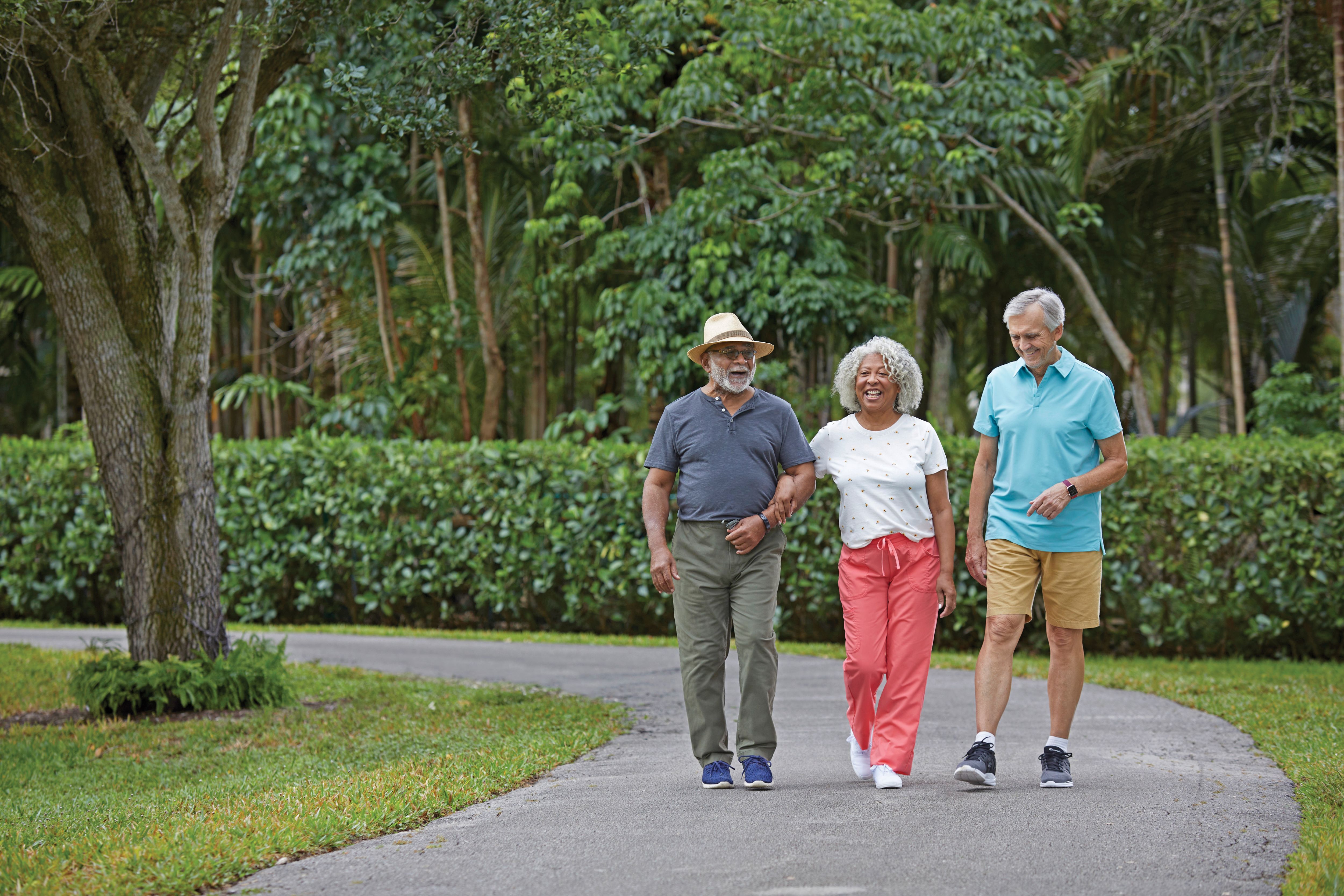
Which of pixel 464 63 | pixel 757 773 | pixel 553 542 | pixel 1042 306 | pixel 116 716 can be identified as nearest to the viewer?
pixel 757 773

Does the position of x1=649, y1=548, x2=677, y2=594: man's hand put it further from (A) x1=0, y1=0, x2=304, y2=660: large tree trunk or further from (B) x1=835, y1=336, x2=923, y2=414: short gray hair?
(A) x1=0, y1=0, x2=304, y2=660: large tree trunk

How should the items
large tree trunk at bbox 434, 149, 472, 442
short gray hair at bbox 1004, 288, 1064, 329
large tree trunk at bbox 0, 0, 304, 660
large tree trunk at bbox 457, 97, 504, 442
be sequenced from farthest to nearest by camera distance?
large tree trunk at bbox 434, 149, 472, 442
large tree trunk at bbox 457, 97, 504, 442
large tree trunk at bbox 0, 0, 304, 660
short gray hair at bbox 1004, 288, 1064, 329

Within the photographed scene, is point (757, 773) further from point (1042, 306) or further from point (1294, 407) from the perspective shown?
point (1294, 407)

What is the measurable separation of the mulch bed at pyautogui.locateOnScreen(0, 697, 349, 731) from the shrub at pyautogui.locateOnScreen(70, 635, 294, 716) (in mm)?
39

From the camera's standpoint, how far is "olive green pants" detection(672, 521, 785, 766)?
5500 millimetres

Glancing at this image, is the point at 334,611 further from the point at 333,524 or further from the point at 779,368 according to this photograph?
the point at 779,368

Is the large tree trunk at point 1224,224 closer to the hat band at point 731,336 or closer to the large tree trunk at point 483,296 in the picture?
the large tree trunk at point 483,296

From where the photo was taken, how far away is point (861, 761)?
5.68 meters

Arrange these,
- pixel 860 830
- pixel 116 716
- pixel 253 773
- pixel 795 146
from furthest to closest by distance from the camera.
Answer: pixel 795 146 → pixel 116 716 → pixel 253 773 → pixel 860 830

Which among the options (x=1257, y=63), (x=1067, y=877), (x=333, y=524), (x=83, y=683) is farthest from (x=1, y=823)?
(x=1257, y=63)

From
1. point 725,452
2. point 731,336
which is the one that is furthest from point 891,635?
point 731,336

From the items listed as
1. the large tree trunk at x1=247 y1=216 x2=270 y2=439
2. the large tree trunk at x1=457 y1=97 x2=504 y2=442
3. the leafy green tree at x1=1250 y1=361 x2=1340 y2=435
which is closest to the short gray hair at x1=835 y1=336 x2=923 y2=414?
the leafy green tree at x1=1250 y1=361 x2=1340 y2=435

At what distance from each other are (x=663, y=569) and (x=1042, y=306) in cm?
193

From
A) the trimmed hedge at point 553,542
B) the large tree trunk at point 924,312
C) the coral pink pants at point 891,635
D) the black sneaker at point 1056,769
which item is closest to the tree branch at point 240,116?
the coral pink pants at point 891,635
